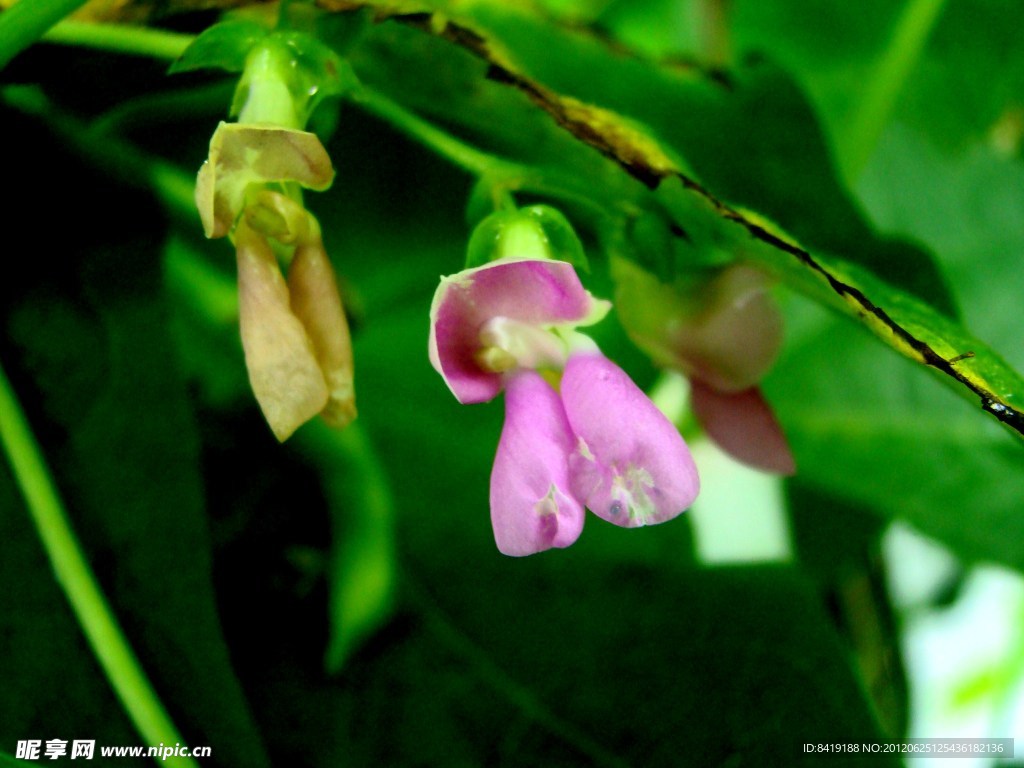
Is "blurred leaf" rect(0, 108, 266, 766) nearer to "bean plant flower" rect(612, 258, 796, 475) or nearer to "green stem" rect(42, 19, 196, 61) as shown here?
"green stem" rect(42, 19, 196, 61)

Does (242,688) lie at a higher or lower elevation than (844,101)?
lower

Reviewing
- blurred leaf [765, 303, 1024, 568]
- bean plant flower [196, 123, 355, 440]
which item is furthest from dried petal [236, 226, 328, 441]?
blurred leaf [765, 303, 1024, 568]

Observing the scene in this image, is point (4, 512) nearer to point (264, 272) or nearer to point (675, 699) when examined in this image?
point (264, 272)

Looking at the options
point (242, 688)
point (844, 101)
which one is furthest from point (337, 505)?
point (844, 101)

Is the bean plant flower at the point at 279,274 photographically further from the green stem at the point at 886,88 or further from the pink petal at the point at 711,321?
the green stem at the point at 886,88

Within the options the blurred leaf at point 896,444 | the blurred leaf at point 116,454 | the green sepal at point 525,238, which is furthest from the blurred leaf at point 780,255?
the blurred leaf at point 896,444

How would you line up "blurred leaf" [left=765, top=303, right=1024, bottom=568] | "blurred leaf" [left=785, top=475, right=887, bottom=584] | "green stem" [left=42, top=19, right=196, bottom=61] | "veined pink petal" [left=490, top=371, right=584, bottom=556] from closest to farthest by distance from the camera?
1. "veined pink petal" [left=490, top=371, right=584, bottom=556]
2. "green stem" [left=42, top=19, right=196, bottom=61]
3. "blurred leaf" [left=765, top=303, right=1024, bottom=568]
4. "blurred leaf" [left=785, top=475, right=887, bottom=584]
